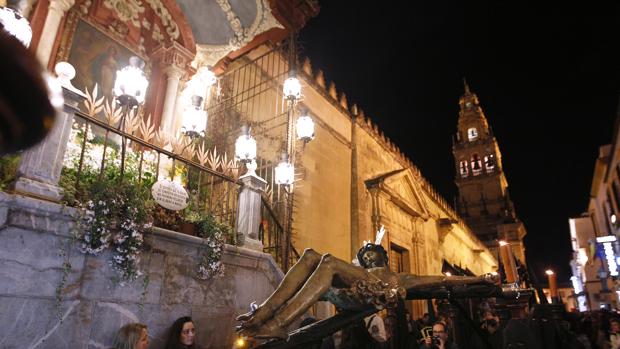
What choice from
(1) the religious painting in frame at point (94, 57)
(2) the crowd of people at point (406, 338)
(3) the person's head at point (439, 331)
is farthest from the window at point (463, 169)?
(3) the person's head at point (439, 331)

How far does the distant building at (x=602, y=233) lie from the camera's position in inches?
826

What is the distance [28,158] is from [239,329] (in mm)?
3244

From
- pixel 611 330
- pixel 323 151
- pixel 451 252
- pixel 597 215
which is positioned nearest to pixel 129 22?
pixel 323 151

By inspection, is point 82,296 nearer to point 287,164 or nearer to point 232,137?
point 287,164

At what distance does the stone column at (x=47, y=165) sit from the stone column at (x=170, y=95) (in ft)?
15.9

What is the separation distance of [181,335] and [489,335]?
3.76 m

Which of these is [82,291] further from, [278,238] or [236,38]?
[236,38]

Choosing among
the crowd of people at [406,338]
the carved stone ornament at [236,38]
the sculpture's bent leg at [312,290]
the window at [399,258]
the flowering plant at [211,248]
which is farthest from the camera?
the window at [399,258]

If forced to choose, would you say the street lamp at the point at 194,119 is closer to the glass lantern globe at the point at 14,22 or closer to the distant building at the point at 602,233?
the glass lantern globe at the point at 14,22

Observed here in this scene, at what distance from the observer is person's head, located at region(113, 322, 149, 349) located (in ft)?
12.8

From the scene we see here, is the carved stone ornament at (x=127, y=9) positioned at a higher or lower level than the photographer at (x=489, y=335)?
higher

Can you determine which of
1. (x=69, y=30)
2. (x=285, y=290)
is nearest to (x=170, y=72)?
(x=69, y=30)

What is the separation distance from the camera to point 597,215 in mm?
29500

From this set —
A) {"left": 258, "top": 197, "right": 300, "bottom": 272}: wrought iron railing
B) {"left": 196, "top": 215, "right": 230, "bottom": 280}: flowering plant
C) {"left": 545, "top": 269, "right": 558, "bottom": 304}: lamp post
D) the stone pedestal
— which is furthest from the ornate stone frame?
{"left": 545, "top": 269, "right": 558, "bottom": 304}: lamp post
